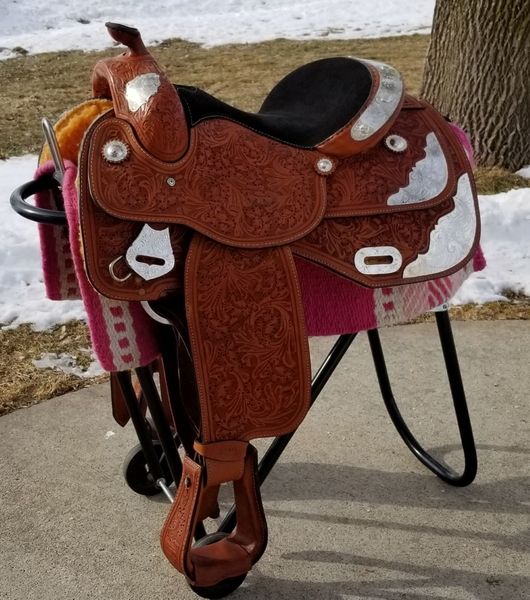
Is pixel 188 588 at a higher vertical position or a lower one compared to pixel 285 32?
higher

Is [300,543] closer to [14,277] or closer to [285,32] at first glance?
[14,277]

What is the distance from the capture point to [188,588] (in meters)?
1.74

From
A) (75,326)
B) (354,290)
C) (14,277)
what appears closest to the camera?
(354,290)

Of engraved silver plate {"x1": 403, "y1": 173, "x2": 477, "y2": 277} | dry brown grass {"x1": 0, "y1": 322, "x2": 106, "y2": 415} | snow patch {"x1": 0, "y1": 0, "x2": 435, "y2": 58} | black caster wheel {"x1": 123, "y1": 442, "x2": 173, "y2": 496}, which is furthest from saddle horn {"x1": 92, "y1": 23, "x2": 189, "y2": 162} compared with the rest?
snow patch {"x1": 0, "y1": 0, "x2": 435, "y2": 58}

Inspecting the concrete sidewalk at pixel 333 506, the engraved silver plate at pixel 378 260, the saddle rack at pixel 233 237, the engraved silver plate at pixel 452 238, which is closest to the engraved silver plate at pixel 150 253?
the saddle rack at pixel 233 237

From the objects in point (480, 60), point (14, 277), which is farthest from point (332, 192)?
point (480, 60)

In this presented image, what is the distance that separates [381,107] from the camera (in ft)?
5.10

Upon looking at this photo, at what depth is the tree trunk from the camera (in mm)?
3801

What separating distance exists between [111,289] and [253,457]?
422mm

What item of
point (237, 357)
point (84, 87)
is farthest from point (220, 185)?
point (84, 87)

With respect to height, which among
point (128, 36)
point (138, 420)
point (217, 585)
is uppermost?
point (128, 36)

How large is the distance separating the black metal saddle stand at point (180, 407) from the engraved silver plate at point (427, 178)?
0.32m

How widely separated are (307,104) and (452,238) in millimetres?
449

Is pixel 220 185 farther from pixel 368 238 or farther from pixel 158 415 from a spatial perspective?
pixel 158 415
